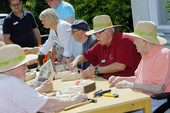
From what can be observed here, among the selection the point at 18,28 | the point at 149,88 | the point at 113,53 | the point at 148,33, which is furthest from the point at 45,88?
the point at 18,28

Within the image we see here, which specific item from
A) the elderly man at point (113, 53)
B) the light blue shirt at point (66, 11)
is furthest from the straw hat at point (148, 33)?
the light blue shirt at point (66, 11)

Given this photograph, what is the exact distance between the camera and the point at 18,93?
226 centimetres

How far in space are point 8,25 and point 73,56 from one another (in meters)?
2.55

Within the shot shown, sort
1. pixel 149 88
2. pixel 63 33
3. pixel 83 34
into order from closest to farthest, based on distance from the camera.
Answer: pixel 149 88 → pixel 83 34 → pixel 63 33

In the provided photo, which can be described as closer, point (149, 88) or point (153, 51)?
point (149, 88)

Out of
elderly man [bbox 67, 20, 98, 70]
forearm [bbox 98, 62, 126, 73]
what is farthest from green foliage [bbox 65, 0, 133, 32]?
forearm [bbox 98, 62, 126, 73]

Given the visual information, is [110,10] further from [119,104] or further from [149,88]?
[119,104]

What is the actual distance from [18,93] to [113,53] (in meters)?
1.67

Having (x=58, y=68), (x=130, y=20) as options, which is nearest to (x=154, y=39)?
(x=58, y=68)

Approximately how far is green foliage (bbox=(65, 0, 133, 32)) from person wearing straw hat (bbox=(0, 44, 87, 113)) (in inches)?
285

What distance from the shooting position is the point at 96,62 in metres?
4.16

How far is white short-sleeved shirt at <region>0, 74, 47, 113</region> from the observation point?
2.25 meters

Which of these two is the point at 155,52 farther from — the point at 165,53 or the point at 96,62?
the point at 96,62

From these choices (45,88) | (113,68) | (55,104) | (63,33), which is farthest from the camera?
(63,33)
